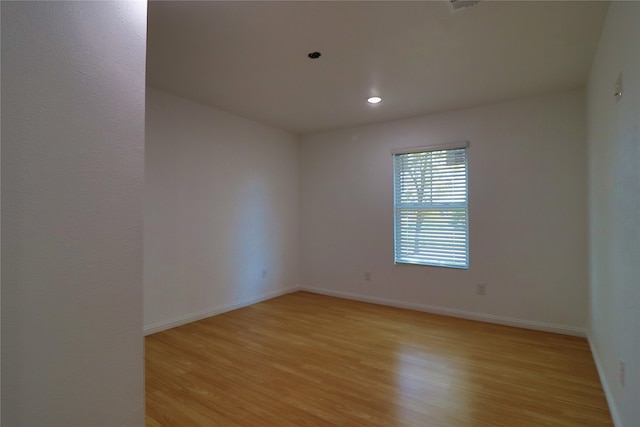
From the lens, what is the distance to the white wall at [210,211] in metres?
3.39

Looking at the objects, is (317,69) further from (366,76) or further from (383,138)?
(383,138)

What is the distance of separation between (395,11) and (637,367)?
87.7 inches

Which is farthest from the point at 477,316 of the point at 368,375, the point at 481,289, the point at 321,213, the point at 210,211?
the point at 210,211

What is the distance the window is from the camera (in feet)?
12.8

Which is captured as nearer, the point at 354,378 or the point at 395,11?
the point at 395,11

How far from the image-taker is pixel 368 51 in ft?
8.15

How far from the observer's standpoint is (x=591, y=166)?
287 centimetres

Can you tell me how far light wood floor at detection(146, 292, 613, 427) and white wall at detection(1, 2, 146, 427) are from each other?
3.47 ft

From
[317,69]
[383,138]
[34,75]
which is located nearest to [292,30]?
[317,69]

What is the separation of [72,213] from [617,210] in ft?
8.62

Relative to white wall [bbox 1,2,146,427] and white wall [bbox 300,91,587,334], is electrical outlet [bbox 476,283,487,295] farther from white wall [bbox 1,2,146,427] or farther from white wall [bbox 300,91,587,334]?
white wall [bbox 1,2,146,427]

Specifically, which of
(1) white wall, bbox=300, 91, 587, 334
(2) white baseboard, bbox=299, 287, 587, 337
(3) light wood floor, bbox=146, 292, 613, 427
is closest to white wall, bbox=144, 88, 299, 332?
(3) light wood floor, bbox=146, 292, 613, 427

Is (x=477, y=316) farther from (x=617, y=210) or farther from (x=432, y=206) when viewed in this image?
(x=617, y=210)

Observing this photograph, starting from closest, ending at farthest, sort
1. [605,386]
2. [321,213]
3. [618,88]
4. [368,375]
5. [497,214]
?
[618,88] < [605,386] < [368,375] < [497,214] < [321,213]
